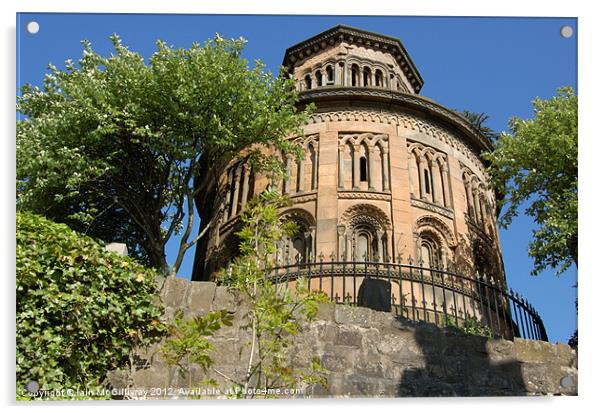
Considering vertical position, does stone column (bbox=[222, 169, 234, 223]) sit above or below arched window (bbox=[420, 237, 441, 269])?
above

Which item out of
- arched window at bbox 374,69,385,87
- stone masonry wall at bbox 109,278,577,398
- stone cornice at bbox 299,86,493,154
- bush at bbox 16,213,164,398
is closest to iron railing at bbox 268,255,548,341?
stone masonry wall at bbox 109,278,577,398

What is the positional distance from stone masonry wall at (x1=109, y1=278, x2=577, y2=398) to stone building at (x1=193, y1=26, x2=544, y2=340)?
6.87 metres

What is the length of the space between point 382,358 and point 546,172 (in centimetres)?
884

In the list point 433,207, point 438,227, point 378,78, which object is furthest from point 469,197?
point 378,78

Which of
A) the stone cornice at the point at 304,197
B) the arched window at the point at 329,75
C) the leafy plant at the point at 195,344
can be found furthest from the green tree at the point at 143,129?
the arched window at the point at 329,75

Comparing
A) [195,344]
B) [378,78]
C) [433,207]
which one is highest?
[378,78]

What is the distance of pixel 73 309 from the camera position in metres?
8.20

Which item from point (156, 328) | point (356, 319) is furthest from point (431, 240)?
point (156, 328)

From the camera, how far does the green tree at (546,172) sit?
13406 mm

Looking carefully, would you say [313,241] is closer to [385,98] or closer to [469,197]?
[385,98]

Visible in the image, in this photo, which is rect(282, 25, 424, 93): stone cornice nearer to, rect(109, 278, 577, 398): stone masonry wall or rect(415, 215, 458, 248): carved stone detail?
rect(415, 215, 458, 248): carved stone detail

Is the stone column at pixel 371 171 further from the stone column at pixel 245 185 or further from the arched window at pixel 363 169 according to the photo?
the stone column at pixel 245 185

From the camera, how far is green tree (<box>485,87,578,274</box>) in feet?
44.0

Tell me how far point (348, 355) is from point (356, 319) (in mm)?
681
